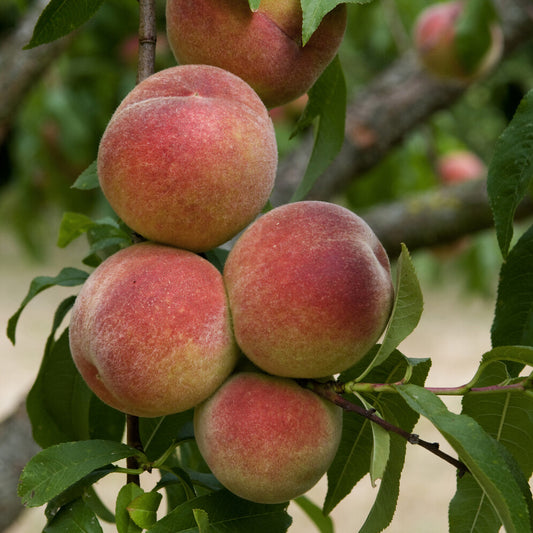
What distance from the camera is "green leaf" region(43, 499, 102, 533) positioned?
529 mm

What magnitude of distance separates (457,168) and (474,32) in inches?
33.6

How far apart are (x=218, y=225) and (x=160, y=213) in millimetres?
40

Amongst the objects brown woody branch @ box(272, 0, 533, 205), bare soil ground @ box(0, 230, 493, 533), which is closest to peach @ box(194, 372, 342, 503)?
bare soil ground @ box(0, 230, 493, 533)

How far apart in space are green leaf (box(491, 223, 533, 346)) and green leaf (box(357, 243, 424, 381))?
0.14 meters

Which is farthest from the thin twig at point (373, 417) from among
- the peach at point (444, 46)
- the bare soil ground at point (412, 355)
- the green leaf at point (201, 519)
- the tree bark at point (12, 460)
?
the peach at point (444, 46)

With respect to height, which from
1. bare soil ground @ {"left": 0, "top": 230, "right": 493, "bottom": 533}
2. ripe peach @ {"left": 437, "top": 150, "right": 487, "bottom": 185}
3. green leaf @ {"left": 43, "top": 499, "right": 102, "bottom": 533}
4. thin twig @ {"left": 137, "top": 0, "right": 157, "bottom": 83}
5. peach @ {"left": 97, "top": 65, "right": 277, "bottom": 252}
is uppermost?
thin twig @ {"left": 137, "top": 0, "right": 157, "bottom": 83}

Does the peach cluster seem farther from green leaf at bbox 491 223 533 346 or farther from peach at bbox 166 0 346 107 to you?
green leaf at bbox 491 223 533 346

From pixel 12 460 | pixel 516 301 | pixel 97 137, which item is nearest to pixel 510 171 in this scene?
pixel 516 301

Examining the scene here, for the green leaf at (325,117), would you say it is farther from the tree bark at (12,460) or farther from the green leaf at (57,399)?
the tree bark at (12,460)

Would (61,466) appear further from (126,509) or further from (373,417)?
(373,417)

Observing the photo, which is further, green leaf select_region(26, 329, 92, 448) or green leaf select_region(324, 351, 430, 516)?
green leaf select_region(26, 329, 92, 448)

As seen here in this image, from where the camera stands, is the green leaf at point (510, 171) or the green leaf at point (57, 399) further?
the green leaf at point (57, 399)

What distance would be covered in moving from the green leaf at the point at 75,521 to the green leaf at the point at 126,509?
0.06 feet

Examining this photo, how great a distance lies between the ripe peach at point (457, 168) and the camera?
2174mm
